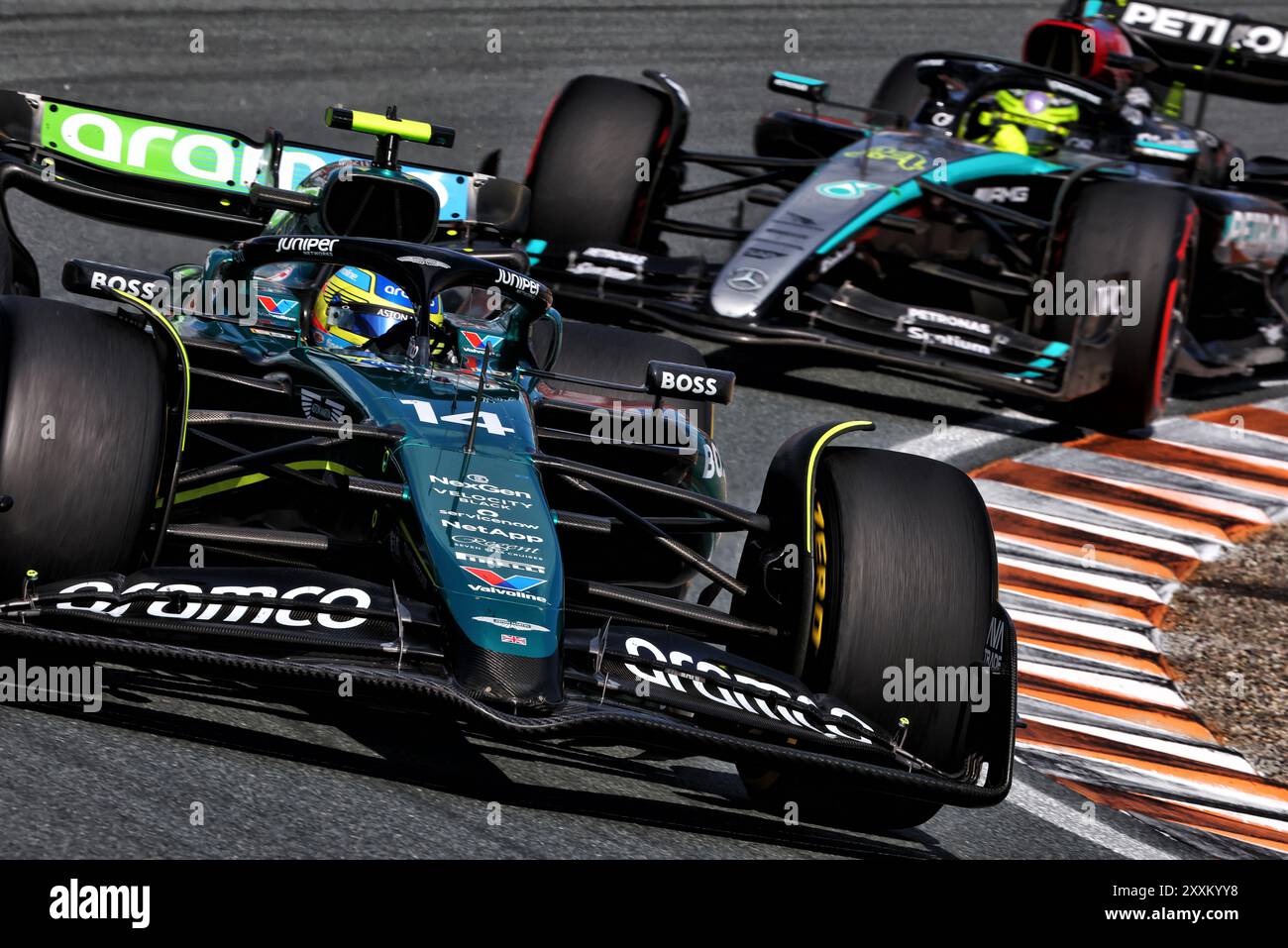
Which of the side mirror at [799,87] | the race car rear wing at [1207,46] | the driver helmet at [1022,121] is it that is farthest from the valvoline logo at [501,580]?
the race car rear wing at [1207,46]

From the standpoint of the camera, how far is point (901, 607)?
4.96 metres

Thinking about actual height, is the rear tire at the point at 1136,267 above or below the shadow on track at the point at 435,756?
above

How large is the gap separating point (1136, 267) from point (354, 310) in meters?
4.47

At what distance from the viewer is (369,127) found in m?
7.00

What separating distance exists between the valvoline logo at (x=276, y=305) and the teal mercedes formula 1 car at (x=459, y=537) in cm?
2

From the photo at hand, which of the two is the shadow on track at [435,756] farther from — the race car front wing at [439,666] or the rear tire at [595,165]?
the rear tire at [595,165]

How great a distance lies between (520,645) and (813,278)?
5.01 m

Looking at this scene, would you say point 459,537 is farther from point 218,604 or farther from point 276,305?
point 276,305

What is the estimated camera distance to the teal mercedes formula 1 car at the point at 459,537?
4.55 meters

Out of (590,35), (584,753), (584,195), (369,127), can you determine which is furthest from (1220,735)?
(590,35)

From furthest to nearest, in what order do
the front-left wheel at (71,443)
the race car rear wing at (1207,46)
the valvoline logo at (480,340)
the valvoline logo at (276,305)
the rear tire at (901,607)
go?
the race car rear wing at (1207,46) → the valvoline logo at (276,305) → the valvoline logo at (480,340) → the rear tire at (901,607) → the front-left wheel at (71,443)
